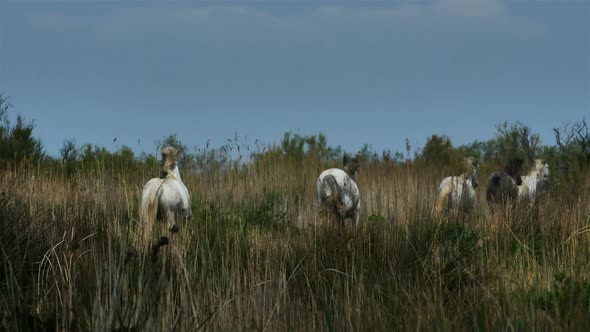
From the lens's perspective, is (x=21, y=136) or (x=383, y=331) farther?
(x=21, y=136)

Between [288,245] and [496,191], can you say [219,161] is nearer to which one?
[496,191]

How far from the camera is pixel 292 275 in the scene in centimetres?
452

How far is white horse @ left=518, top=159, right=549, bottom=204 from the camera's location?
9594mm

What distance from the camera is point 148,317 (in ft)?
10.1

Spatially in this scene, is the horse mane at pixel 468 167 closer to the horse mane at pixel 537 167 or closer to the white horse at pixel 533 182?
the white horse at pixel 533 182

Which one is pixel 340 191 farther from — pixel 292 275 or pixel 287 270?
pixel 292 275

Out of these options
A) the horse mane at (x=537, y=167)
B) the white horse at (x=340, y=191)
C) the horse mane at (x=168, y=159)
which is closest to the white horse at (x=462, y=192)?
the white horse at (x=340, y=191)

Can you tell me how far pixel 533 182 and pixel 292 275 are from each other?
6.49 metres

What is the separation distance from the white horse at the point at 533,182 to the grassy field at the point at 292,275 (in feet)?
5.42

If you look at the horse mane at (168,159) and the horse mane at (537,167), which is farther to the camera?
the horse mane at (537,167)

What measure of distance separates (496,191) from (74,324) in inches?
284

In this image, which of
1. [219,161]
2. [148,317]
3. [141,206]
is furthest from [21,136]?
[148,317]

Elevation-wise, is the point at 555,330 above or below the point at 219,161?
below

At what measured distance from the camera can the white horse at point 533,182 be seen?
959 centimetres
